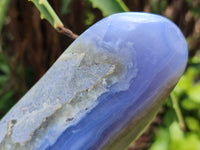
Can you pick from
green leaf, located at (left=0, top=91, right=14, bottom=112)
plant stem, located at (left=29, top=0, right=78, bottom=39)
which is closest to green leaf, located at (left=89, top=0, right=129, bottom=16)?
plant stem, located at (left=29, top=0, right=78, bottom=39)

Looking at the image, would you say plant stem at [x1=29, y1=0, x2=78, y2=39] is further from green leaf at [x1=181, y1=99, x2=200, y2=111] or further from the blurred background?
green leaf at [x1=181, y1=99, x2=200, y2=111]

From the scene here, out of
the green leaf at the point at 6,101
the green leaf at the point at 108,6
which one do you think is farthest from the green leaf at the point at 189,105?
the green leaf at the point at 108,6

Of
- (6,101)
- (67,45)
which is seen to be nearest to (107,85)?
(67,45)

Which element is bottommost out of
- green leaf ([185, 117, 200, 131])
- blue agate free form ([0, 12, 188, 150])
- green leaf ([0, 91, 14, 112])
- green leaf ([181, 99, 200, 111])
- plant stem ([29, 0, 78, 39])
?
green leaf ([185, 117, 200, 131])

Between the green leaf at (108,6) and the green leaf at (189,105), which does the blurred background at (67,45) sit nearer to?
the green leaf at (189,105)

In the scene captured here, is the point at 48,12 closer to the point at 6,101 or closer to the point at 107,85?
the point at 107,85

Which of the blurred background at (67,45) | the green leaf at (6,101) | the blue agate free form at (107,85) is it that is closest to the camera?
the blue agate free form at (107,85)

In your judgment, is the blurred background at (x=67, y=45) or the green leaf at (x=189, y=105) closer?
the blurred background at (x=67, y=45)

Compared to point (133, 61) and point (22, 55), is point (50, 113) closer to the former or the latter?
point (133, 61)
